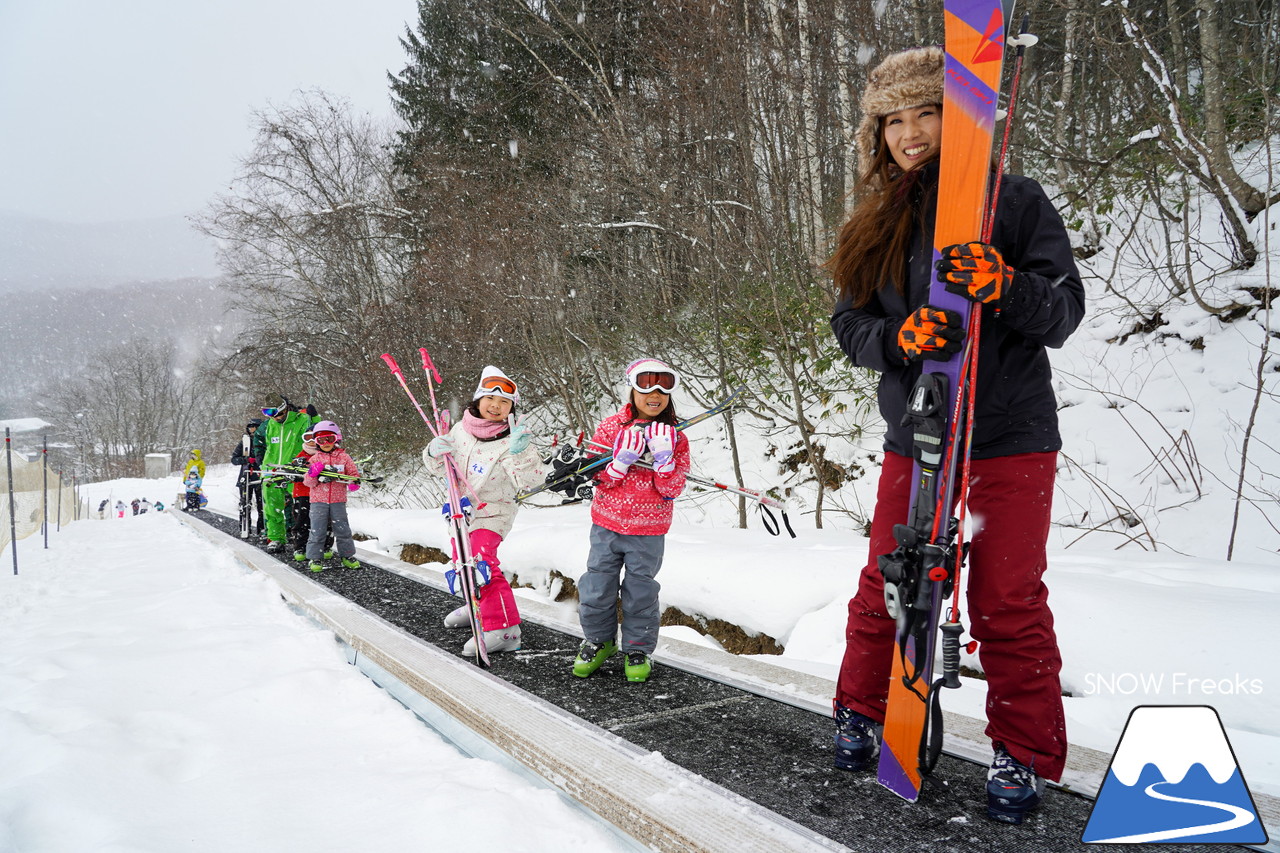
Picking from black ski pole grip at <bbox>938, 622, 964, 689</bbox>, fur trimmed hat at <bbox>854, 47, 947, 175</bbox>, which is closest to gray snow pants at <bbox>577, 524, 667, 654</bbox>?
black ski pole grip at <bbox>938, 622, 964, 689</bbox>

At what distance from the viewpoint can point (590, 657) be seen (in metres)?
3.26

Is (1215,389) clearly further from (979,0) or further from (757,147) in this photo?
(979,0)

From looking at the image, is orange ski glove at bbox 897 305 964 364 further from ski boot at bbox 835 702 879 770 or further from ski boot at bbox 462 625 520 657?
ski boot at bbox 462 625 520 657

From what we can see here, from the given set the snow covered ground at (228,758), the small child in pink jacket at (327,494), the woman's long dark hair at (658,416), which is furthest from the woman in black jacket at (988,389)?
the small child in pink jacket at (327,494)

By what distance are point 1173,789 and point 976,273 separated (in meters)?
1.43

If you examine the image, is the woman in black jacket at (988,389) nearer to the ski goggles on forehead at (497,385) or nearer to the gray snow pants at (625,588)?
the gray snow pants at (625,588)

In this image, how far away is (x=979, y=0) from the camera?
1.87m

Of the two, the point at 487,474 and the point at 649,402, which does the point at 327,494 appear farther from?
the point at 649,402

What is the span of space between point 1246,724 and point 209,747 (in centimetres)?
353

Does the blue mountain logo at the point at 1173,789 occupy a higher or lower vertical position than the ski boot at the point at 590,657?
higher

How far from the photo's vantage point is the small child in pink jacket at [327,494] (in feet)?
21.5

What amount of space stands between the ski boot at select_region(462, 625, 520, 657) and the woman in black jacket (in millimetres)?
2137

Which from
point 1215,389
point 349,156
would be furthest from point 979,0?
point 349,156

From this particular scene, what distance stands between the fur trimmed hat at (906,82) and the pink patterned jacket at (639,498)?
159 centimetres
